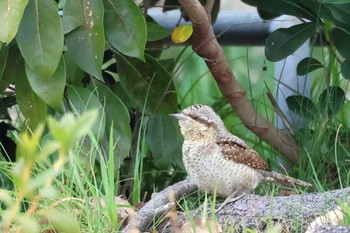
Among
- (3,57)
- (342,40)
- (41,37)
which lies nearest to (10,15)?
(41,37)

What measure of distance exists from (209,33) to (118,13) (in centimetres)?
79

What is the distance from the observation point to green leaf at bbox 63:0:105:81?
4.05m

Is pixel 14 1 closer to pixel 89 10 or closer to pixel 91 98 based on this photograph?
pixel 89 10

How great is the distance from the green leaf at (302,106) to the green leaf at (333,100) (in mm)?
78

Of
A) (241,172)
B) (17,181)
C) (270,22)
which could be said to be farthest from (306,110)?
(17,181)

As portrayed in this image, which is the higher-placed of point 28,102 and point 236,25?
point 28,102

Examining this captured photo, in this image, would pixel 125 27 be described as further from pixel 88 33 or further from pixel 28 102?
pixel 28 102

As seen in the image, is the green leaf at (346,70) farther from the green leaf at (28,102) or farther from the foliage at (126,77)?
the green leaf at (28,102)

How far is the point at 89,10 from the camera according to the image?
13.3ft

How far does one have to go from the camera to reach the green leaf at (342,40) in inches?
200

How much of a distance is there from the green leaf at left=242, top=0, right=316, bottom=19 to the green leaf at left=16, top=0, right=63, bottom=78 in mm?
1638

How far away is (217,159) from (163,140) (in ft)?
2.42

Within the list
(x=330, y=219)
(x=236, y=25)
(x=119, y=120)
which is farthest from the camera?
(x=236, y=25)

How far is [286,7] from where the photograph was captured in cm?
510
